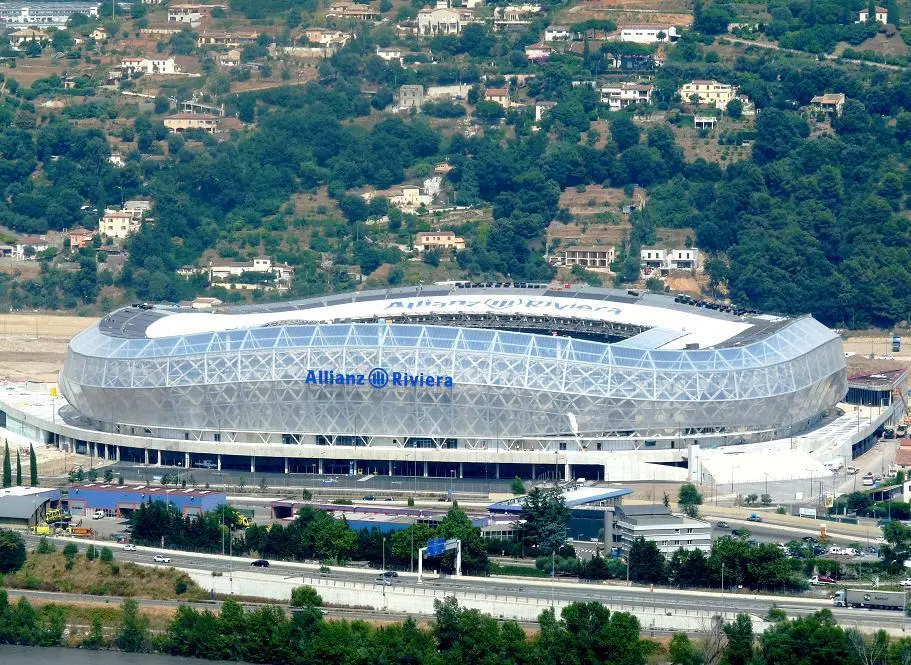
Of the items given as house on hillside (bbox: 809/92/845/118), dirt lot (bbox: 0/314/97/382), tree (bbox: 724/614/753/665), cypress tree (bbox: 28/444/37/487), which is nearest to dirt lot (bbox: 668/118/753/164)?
house on hillside (bbox: 809/92/845/118)

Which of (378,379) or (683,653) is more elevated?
(683,653)

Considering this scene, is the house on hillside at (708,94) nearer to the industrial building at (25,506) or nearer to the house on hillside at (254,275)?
the house on hillside at (254,275)

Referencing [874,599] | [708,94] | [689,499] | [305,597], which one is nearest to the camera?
[874,599]

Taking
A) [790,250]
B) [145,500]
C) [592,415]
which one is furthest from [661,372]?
[790,250]

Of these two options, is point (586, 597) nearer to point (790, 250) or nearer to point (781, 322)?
point (781, 322)

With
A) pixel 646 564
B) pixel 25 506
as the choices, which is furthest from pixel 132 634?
pixel 646 564

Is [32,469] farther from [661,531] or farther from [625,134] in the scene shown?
[625,134]

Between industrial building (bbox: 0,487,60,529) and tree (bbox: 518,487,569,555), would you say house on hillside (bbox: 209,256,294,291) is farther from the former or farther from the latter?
tree (bbox: 518,487,569,555)
